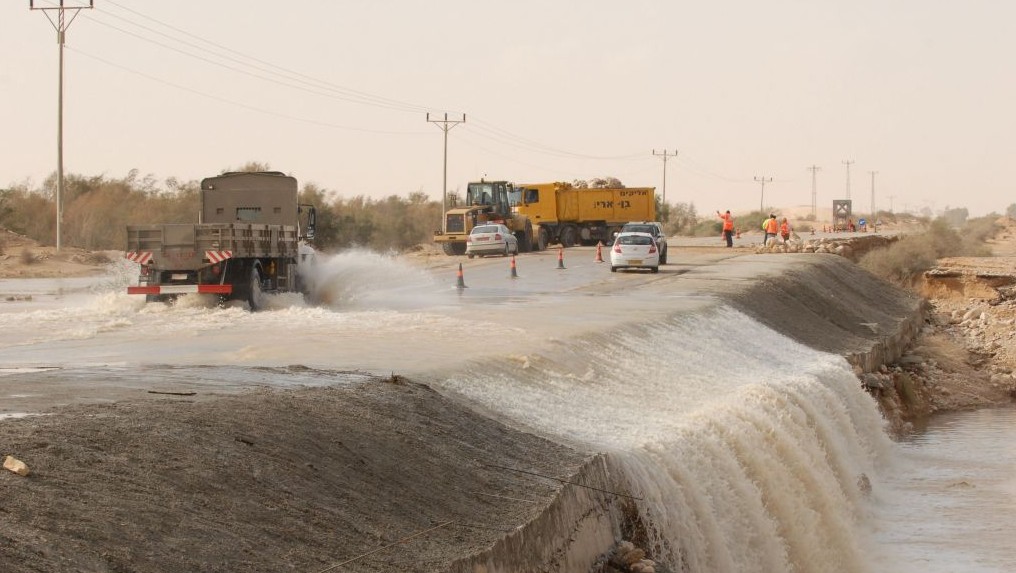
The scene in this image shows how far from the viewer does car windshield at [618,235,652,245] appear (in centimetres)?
4150

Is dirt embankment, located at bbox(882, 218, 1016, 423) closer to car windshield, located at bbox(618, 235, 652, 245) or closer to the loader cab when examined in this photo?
car windshield, located at bbox(618, 235, 652, 245)

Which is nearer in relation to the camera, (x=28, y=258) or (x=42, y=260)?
(x=28, y=258)

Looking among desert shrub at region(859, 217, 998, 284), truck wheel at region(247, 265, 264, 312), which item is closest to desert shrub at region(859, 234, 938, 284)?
desert shrub at region(859, 217, 998, 284)

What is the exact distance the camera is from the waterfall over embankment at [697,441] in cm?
1230

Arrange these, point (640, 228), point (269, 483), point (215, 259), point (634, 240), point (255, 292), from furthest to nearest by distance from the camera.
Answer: point (640, 228), point (634, 240), point (255, 292), point (215, 259), point (269, 483)

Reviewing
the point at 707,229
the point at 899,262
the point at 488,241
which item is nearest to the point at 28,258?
the point at 488,241

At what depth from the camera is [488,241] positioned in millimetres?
52281

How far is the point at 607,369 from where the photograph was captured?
19453 millimetres

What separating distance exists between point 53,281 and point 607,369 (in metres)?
27.7

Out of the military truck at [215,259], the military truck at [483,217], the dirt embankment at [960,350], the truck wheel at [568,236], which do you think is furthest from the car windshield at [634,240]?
the truck wheel at [568,236]

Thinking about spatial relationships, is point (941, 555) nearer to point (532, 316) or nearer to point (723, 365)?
point (723, 365)

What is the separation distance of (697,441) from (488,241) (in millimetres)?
37375

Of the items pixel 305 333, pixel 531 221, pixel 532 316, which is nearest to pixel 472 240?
pixel 531 221

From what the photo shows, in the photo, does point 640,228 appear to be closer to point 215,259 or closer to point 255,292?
point 255,292
